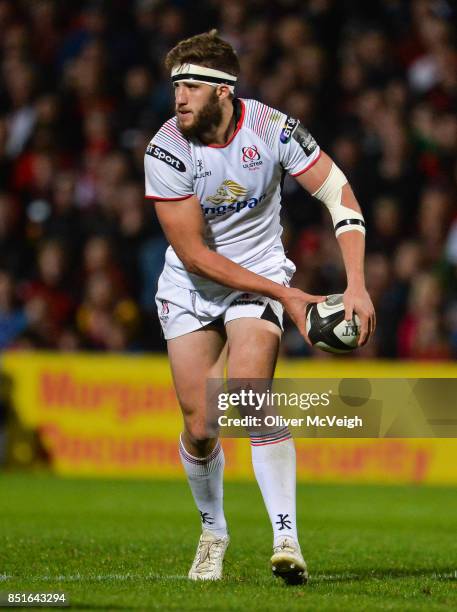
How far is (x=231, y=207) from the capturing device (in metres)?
6.28

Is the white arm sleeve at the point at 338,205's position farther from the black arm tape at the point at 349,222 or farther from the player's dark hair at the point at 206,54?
the player's dark hair at the point at 206,54

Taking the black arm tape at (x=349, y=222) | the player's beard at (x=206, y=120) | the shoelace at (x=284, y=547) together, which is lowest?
the shoelace at (x=284, y=547)

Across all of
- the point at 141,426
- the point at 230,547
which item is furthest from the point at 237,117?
the point at 141,426

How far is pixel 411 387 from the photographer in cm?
1253

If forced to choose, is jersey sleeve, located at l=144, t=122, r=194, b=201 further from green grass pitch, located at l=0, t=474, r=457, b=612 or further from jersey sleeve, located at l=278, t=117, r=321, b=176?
green grass pitch, located at l=0, t=474, r=457, b=612

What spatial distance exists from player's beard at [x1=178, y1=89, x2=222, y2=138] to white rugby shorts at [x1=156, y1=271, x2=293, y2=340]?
0.81 m

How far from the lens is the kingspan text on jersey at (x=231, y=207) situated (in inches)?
247

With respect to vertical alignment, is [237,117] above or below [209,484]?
above

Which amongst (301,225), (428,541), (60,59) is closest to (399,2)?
(301,225)

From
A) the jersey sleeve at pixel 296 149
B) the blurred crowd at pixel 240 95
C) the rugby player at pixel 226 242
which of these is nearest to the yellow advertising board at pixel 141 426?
the blurred crowd at pixel 240 95

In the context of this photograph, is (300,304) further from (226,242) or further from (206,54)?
(206,54)

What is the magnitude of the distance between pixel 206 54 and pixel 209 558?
252 cm

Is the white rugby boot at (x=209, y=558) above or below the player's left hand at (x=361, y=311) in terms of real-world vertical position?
below

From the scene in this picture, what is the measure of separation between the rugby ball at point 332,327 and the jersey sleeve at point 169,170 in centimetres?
89
